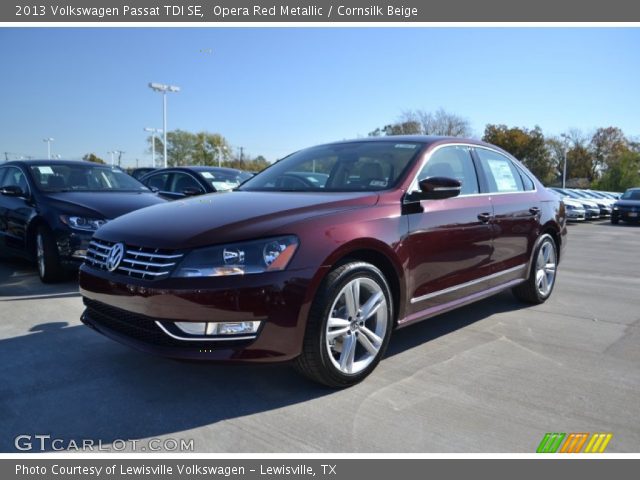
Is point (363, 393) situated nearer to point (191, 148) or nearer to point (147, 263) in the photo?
point (147, 263)

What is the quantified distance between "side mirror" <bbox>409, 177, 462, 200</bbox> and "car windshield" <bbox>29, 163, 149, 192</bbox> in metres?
4.84

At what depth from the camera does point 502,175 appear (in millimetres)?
4898

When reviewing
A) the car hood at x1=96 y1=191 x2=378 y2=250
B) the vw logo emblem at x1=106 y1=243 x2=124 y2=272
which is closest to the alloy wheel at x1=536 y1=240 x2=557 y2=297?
the car hood at x1=96 y1=191 x2=378 y2=250

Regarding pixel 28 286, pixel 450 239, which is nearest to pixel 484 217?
pixel 450 239

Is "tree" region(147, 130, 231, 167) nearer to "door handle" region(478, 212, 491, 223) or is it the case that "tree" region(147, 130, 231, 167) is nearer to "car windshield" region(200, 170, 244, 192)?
"car windshield" region(200, 170, 244, 192)

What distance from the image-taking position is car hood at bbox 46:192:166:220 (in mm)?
6014

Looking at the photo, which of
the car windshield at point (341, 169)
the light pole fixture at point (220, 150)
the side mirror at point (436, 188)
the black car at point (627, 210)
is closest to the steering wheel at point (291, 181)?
the car windshield at point (341, 169)

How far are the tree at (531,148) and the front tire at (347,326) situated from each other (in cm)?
6201

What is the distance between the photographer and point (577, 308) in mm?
5398

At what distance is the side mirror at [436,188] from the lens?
141 inches

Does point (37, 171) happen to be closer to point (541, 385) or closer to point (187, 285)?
point (187, 285)

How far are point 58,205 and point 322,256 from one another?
4.40m

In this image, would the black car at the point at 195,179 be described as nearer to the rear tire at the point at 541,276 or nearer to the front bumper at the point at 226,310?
the rear tire at the point at 541,276
